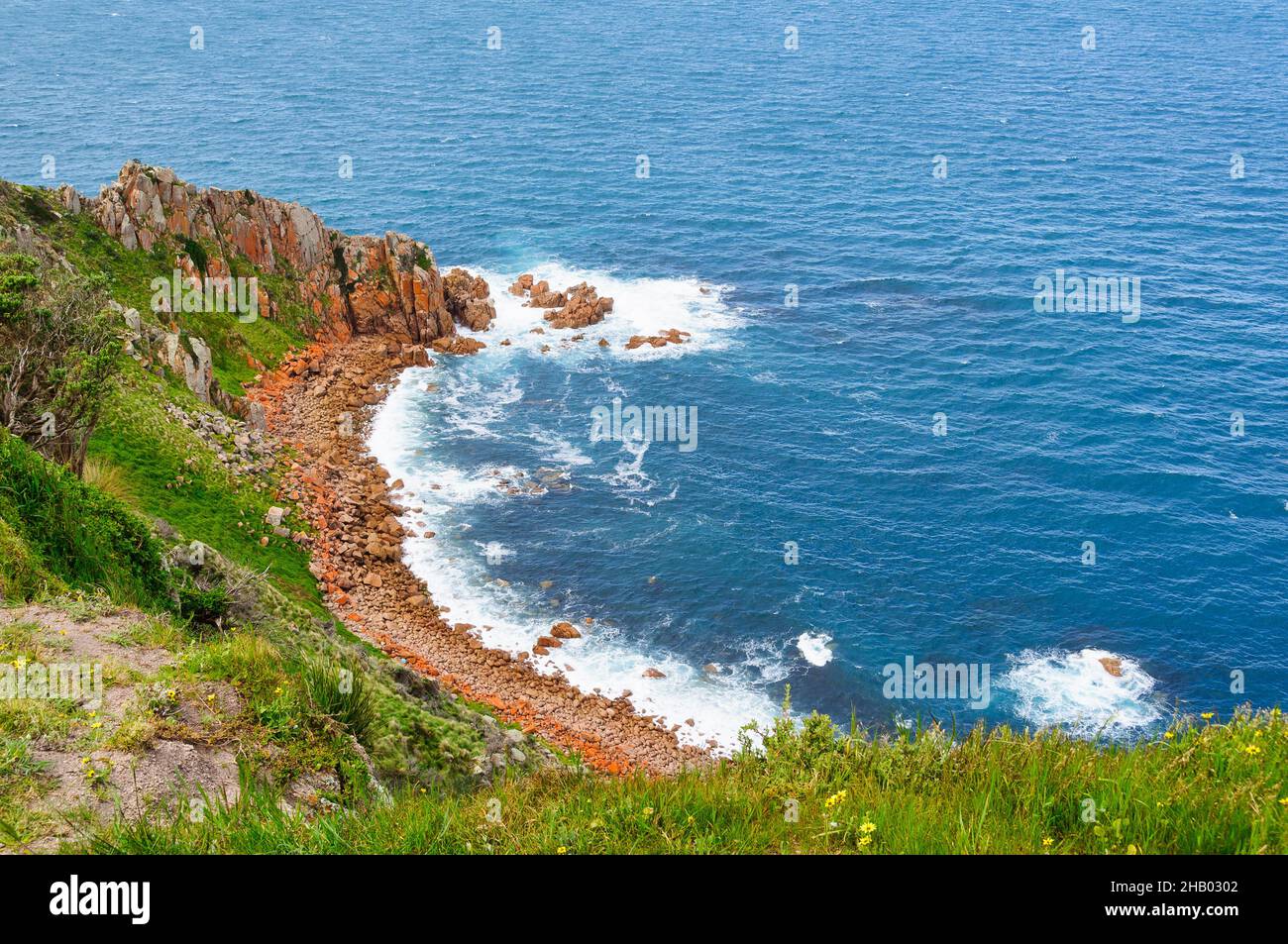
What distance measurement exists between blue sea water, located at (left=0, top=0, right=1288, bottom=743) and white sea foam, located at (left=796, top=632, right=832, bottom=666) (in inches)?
9.0

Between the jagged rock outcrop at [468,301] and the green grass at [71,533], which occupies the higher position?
the jagged rock outcrop at [468,301]

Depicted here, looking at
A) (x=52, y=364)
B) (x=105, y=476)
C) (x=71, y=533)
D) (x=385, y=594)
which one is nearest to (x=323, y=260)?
(x=385, y=594)

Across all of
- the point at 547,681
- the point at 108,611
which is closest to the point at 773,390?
the point at 547,681

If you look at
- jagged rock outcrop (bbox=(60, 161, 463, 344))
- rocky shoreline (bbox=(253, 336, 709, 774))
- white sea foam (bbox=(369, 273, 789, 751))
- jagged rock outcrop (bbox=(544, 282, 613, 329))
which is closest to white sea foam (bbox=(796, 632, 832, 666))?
white sea foam (bbox=(369, 273, 789, 751))

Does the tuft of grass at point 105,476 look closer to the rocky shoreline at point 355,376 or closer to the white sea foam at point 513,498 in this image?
the rocky shoreline at point 355,376

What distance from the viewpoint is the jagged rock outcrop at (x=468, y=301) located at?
84938mm

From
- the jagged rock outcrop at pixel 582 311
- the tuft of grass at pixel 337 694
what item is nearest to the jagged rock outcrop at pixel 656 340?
the jagged rock outcrop at pixel 582 311

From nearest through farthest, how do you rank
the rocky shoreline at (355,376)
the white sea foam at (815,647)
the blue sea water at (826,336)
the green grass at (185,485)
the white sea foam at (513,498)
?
the green grass at (185,485) < the rocky shoreline at (355,376) < the white sea foam at (513,498) < the white sea foam at (815,647) < the blue sea water at (826,336)

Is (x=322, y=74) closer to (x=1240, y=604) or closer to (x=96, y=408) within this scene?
(x=96, y=408)

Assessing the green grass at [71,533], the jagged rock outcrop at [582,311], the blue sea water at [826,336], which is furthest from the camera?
the jagged rock outcrop at [582,311]

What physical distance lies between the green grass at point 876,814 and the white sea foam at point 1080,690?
39024 mm

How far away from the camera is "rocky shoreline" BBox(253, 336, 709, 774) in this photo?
1889 inches

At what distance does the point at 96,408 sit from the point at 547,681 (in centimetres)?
2566
